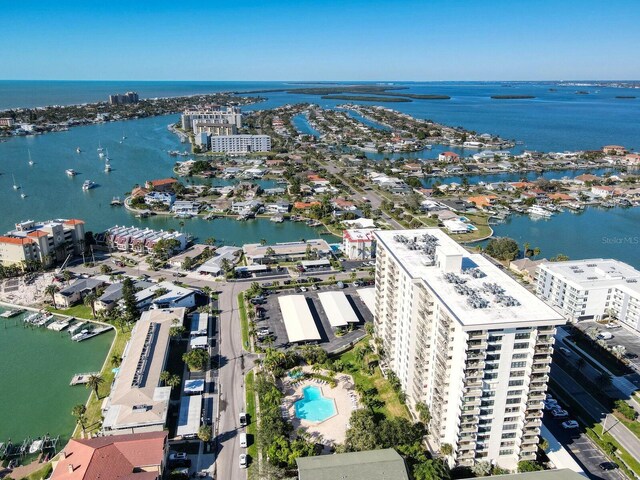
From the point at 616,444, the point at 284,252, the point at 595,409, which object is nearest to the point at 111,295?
the point at 284,252

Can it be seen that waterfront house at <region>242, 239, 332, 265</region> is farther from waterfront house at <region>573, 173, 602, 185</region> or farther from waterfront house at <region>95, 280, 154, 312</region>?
waterfront house at <region>573, 173, 602, 185</region>

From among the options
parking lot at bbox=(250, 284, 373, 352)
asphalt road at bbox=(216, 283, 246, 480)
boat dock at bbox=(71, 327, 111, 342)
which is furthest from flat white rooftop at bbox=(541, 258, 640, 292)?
boat dock at bbox=(71, 327, 111, 342)

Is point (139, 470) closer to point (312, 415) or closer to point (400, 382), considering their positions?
point (312, 415)

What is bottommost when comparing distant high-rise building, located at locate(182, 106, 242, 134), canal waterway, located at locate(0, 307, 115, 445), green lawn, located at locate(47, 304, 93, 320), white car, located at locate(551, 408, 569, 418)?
canal waterway, located at locate(0, 307, 115, 445)

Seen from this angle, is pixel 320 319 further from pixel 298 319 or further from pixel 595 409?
pixel 595 409

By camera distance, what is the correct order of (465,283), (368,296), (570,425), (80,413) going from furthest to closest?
(368,296), (80,413), (570,425), (465,283)

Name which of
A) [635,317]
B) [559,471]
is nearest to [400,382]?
[559,471]

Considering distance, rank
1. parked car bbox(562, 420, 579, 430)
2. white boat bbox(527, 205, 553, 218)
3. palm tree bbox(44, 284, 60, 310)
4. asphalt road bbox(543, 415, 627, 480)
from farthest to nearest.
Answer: white boat bbox(527, 205, 553, 218), palm tree bbox(44, 284, 60, 310), parked car bbox(562, 420, 579, 430), asphalt road bbox(543, 415, 627, 480)
